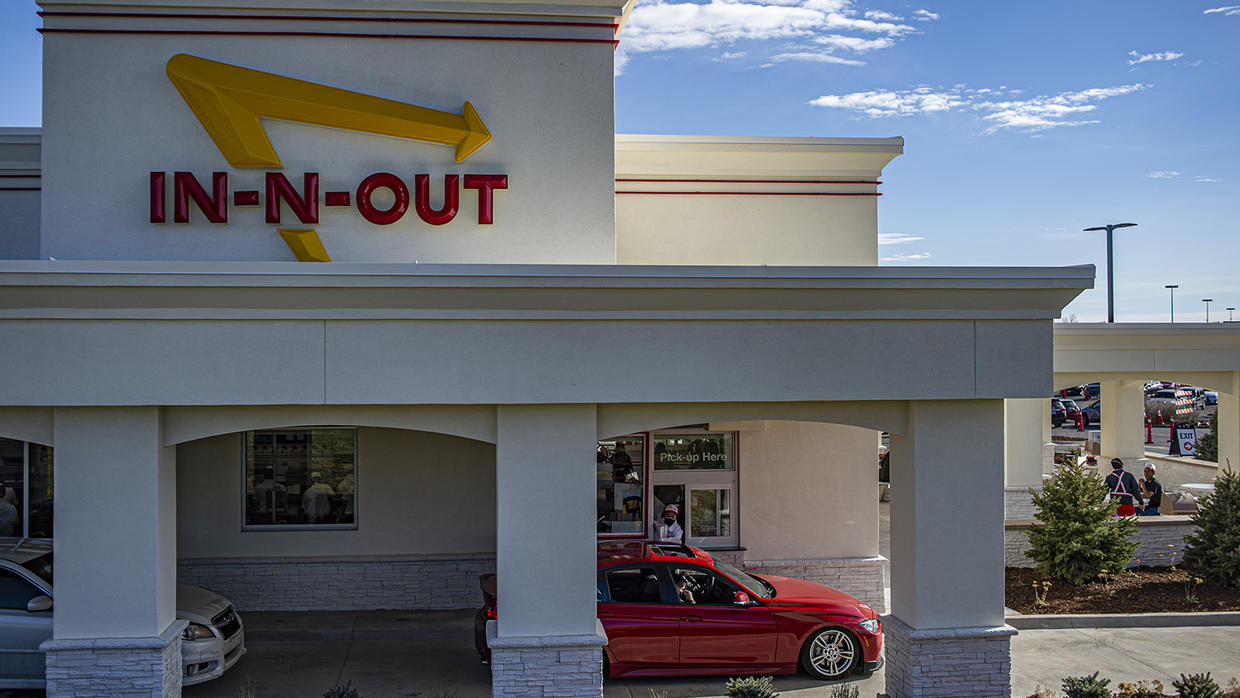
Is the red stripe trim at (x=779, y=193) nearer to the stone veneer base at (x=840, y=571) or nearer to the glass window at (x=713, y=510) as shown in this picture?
the glass window at (x=713, y=510)

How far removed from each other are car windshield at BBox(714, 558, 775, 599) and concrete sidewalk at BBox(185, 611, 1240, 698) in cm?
105

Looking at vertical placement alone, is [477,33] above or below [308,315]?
above

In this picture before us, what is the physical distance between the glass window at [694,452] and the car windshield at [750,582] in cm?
301

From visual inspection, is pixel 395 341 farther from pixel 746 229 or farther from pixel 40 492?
pixel 40 492

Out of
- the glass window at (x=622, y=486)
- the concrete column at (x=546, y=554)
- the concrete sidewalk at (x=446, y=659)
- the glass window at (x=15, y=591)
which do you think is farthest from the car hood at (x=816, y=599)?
the glass window at (x=15, y=591)

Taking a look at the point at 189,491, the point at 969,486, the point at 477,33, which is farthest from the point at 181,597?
the point at 969,486

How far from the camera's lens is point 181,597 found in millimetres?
11250

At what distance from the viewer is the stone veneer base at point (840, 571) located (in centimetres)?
1469

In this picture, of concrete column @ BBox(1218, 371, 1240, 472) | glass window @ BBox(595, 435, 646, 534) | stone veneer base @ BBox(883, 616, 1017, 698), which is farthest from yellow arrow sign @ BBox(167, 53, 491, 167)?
concrete column @ BBox(1218, 371, 1240, 472)

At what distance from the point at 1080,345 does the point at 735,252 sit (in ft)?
25.7

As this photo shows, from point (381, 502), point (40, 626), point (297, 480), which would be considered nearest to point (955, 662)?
point (381, 502)

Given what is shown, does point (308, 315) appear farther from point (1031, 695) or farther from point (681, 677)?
point (1031, 695)

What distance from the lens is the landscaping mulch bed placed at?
47.1 ft

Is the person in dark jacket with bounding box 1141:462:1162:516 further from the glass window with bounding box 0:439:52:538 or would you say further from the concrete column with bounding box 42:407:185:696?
the glass window with bounding box 0:439:52:538
